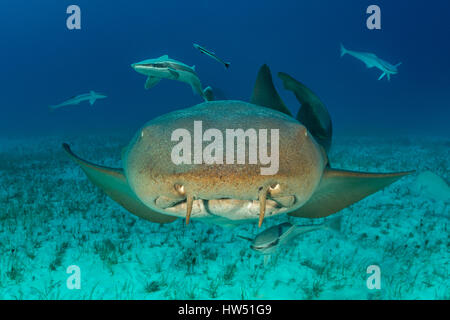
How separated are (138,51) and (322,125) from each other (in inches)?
5753

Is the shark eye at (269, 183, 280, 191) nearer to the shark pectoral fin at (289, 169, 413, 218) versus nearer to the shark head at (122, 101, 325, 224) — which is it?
the shark head at (122, 101, 325, 224)

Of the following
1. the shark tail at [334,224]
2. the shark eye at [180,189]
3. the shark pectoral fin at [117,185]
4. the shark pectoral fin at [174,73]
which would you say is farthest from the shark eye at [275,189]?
the shark pectoral fin at [174,73]

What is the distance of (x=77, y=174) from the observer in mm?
9016

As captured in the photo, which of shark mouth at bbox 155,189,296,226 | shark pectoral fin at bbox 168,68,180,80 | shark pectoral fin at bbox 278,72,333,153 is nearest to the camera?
shark mouth at bbox 155,189,296,226

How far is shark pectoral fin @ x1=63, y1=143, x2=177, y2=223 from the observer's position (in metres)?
2.46

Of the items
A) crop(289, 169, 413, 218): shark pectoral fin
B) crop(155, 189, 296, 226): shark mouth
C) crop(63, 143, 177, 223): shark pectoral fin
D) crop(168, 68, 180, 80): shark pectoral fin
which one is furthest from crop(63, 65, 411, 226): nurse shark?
crop(168, 68, 180, 80): shark pectoral fin

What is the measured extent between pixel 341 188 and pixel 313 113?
51.5 inches

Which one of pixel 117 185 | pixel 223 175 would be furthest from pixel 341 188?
pixel 117 185

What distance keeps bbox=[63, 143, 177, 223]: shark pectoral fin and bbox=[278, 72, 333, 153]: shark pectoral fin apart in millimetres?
2013

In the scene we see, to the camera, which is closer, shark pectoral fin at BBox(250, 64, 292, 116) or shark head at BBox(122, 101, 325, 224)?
shark head at BBox(122, 101, 325, 224)

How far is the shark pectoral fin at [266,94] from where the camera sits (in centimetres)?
326

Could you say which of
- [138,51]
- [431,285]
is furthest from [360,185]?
[138,51]

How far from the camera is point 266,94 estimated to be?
332cm

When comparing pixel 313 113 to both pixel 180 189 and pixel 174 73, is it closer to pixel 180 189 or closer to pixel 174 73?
pixel 174 73
